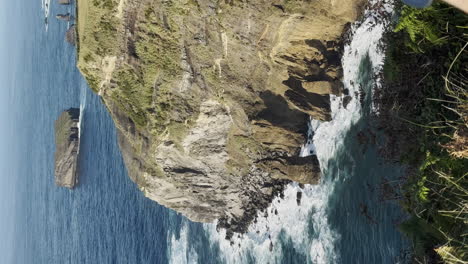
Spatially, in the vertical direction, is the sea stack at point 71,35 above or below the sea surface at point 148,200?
above

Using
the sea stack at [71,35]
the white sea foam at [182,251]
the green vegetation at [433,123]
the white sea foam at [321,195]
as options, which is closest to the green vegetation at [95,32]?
the white sea foam at [321,195]

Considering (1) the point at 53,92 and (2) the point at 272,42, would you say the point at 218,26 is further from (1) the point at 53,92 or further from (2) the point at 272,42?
(1) the point at 53,92

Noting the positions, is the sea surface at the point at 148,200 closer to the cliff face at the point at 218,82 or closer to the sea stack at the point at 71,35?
the cliff face at the point at 218,82

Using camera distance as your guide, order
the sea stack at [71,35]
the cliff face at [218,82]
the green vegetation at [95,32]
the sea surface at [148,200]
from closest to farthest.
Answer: the sea surface at [148,200], the cliff face at [218,82], the green vegetation at [95,32], the sea stack at [71,35]

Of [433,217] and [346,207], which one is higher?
[433,217]

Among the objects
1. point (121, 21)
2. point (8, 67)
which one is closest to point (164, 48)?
point (121, 21)

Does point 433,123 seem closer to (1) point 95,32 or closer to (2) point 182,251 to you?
(1) point 95,32
